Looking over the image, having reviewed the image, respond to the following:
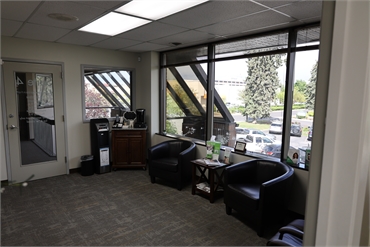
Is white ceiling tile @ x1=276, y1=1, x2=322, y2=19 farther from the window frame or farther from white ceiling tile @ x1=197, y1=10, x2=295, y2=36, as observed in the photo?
the window frame

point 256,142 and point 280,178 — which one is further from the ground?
point 256,142

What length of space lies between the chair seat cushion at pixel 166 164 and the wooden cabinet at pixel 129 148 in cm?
85

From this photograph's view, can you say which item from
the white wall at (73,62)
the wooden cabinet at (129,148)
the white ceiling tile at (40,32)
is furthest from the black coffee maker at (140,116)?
the white ceiling tile at (40,32)

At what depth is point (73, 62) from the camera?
4637 millimetres

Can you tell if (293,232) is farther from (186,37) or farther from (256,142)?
(186,37)

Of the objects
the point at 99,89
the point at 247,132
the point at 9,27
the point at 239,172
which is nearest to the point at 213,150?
the point at 247,132

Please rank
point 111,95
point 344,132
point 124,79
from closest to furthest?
point 344,132
point 111,95
point 124,79

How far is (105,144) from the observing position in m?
4.84

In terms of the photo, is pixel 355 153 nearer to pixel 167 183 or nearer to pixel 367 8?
pixel 367 8

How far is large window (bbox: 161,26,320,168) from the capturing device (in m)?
3.16

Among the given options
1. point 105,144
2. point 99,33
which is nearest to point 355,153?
point 99,33

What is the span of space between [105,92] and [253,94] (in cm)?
321

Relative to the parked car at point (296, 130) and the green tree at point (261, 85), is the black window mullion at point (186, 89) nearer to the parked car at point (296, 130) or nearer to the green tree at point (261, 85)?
the green tree at point (261, 85)

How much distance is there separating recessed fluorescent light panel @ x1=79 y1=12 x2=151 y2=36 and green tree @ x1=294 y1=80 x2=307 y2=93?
6.99ft
